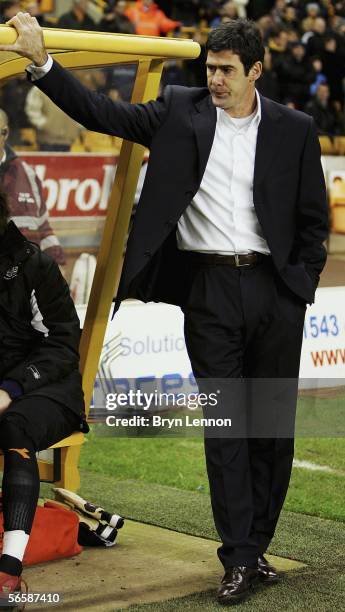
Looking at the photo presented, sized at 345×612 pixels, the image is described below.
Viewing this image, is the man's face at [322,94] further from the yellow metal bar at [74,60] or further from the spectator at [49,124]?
the yellow metal bar at [74,60]

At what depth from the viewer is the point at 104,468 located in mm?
6219

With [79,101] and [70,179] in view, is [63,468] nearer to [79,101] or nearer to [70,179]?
[79,101]

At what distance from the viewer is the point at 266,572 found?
4156 mm

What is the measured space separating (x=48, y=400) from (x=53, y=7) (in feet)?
37.3

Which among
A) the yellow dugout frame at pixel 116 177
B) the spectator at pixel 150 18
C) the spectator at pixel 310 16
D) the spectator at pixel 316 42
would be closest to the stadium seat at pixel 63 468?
the yellow dugout frame at pixel 116 177

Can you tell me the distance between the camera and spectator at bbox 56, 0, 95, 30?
13.1 metres

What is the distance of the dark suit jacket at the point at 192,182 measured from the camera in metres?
3.96

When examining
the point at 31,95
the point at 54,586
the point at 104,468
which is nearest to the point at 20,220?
the point at 31,95

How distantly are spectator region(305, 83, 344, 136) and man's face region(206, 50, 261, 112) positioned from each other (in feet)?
34.3

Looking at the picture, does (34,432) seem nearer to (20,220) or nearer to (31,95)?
(20,220)

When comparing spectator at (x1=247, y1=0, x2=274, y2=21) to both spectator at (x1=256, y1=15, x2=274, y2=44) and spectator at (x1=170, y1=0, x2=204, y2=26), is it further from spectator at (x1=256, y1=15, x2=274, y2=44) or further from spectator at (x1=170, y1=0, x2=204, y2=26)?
spectator at (x1=170, y1=0, x2=204, y2=26)

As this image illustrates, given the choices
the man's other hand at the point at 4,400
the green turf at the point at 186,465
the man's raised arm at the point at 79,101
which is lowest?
the green turf at the point at 186,465

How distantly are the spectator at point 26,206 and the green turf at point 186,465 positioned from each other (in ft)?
3.77

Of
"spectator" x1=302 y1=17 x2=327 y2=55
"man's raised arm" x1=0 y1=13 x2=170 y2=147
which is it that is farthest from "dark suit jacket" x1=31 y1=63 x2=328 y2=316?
"spectator" x1=302 y1=17 x2=327 y2=55
